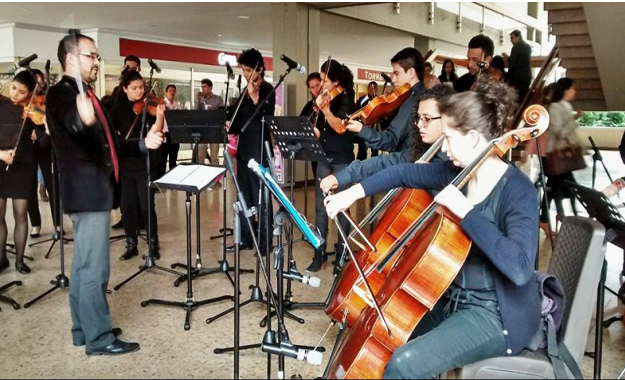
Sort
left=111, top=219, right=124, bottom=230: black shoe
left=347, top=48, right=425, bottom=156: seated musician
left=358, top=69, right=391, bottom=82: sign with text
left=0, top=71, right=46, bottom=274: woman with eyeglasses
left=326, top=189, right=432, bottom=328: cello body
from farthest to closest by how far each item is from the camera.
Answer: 1. left=358, top=69, right=391, bottom=82: sign with text
2. left=111, top=219, right=124, bottom=230: black shoe
3. left=0, top=71, right=46, bottom=274: woman with eyeglasses
4. left=347, top=48, right=425, bottom=156: seated musician
5. left=326, top=189, right=432, bottom=328: cello body

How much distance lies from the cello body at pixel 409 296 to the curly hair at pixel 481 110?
282 millimetres

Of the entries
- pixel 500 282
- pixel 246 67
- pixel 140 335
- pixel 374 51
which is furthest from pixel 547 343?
pixel 374 51

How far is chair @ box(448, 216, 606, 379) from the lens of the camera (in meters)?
1.61

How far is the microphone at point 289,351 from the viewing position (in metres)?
1.81

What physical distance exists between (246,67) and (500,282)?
3106 millimetres

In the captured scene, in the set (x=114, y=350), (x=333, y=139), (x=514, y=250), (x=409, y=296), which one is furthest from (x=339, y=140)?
(x=514, y=250)

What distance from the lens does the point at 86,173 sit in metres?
2.53

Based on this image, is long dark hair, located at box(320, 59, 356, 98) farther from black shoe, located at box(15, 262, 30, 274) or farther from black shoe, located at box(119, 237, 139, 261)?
black shoe, located at box(15, 262, 30, 274)

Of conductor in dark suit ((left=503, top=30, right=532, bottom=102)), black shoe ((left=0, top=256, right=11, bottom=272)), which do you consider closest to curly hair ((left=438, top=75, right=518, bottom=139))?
black shoe ((left=0, top=256, right=11, bottom=272))

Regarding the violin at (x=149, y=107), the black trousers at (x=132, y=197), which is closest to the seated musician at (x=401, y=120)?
the violin at (x=149, y=107)

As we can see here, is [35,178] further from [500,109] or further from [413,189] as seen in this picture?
[500,109]

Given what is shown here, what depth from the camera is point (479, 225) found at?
4.94ft

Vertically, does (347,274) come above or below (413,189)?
below

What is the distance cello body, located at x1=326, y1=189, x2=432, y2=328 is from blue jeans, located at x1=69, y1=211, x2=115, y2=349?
1122mm
